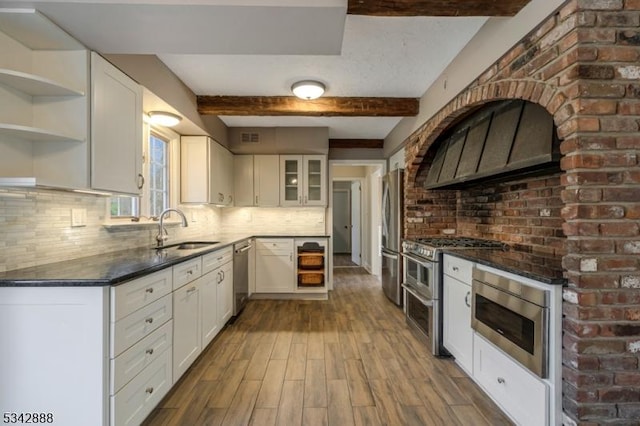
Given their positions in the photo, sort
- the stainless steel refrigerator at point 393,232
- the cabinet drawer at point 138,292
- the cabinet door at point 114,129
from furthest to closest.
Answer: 1. the stainless steel refrigerator at point 393,232
2. the cabinet door at point 114,129
3. the cabinet drawer at point 138,292

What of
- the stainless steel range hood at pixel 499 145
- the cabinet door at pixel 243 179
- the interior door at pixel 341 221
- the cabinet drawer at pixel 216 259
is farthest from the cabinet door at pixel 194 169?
the interior door at pixel 341 221

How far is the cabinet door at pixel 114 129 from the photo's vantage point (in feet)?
5.91

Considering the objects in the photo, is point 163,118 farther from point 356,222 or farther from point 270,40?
point 356,222

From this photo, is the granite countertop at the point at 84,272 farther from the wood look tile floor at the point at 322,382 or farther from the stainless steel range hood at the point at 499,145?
the stainless steel range hood at the point at 499,145

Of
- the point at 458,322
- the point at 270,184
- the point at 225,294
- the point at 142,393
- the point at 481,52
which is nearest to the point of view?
the point at 142,393

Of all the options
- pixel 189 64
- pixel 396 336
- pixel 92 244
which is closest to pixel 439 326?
pixel 396 336

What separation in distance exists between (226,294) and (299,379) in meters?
1.32

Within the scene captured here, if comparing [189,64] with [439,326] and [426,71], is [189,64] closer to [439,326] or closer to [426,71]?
[426,71]

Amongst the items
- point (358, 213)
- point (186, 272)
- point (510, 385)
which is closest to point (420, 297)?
point (510, 385)

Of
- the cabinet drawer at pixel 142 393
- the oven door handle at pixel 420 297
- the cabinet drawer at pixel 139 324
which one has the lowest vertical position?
the cabinet drawer at pixel 142 393

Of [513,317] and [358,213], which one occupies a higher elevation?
[358,213]

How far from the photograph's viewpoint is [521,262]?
1793mm

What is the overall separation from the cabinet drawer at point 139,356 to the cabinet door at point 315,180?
2843mm

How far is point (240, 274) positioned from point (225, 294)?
0.52 m
